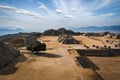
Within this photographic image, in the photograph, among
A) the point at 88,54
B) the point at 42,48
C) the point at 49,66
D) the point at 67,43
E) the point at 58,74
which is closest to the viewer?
the point at 58,74

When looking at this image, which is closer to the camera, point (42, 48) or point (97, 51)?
point (42, 48)

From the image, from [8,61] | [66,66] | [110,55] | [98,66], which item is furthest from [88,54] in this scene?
[8,61]

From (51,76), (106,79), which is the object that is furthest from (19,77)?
(106,79)

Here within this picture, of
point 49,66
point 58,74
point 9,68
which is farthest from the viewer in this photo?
point 49,66

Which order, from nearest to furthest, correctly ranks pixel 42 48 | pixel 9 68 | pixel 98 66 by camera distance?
1. pixel 9 68
2. pixel 98 66
3. pixel 42 48

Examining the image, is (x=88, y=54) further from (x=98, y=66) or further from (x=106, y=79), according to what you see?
(x=106, y=79)

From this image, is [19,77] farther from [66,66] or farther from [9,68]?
[66,66]

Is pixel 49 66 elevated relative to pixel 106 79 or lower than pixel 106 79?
elevated

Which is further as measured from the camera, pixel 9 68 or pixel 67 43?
pixel 67 43

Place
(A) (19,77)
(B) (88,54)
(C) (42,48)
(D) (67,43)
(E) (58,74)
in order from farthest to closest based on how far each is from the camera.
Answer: (D) (67,43), (B) (88,54), (C) (42,48), (E) (58,74), (A) (19,77)
